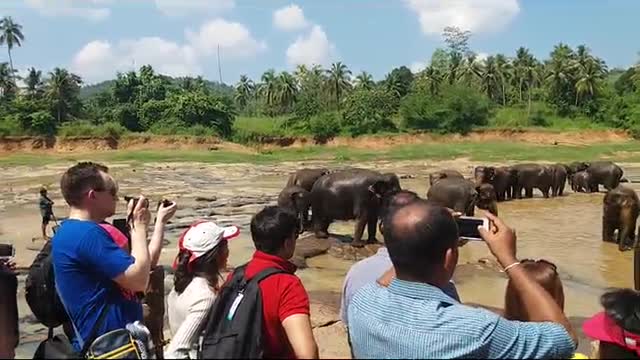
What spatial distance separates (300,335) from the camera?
3.15 meters

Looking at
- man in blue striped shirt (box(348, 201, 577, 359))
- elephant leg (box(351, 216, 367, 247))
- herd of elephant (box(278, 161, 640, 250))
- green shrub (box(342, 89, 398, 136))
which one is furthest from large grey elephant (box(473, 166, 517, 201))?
green shrub (box(342, 89, 398, 136))

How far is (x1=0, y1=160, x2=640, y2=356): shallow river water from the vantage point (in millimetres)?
10789

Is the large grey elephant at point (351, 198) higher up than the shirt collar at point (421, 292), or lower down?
lower down

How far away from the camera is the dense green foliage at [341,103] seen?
58.1m

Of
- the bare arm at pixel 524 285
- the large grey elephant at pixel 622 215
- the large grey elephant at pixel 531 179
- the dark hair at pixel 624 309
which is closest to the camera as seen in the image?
the bare arm at pixel 524 285

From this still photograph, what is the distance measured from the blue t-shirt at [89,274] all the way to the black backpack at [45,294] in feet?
1.16

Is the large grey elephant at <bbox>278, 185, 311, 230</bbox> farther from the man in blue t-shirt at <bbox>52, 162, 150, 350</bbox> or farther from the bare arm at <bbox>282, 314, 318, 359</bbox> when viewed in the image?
the bare arm at <bbox>282, 314, 318, 359</bbox>

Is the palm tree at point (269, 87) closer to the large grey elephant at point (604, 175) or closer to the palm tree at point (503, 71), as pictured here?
the palm tree at point (503, 71)

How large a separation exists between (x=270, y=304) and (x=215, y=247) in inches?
27.7

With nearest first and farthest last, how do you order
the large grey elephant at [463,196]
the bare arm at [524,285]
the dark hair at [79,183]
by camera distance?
1. the bare arm at [524,285]
2. the dark hair at [79,183]
3. the large grey elephant at [463,196]

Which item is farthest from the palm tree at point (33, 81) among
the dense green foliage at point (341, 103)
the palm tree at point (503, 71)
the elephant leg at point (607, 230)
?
the elephant leg at point (607, 230)

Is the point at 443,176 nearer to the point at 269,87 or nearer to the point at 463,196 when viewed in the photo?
the point at 463,196

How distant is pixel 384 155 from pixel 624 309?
46320mm

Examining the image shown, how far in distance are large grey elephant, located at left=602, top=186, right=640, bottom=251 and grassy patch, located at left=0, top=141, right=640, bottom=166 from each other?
29.5 m
